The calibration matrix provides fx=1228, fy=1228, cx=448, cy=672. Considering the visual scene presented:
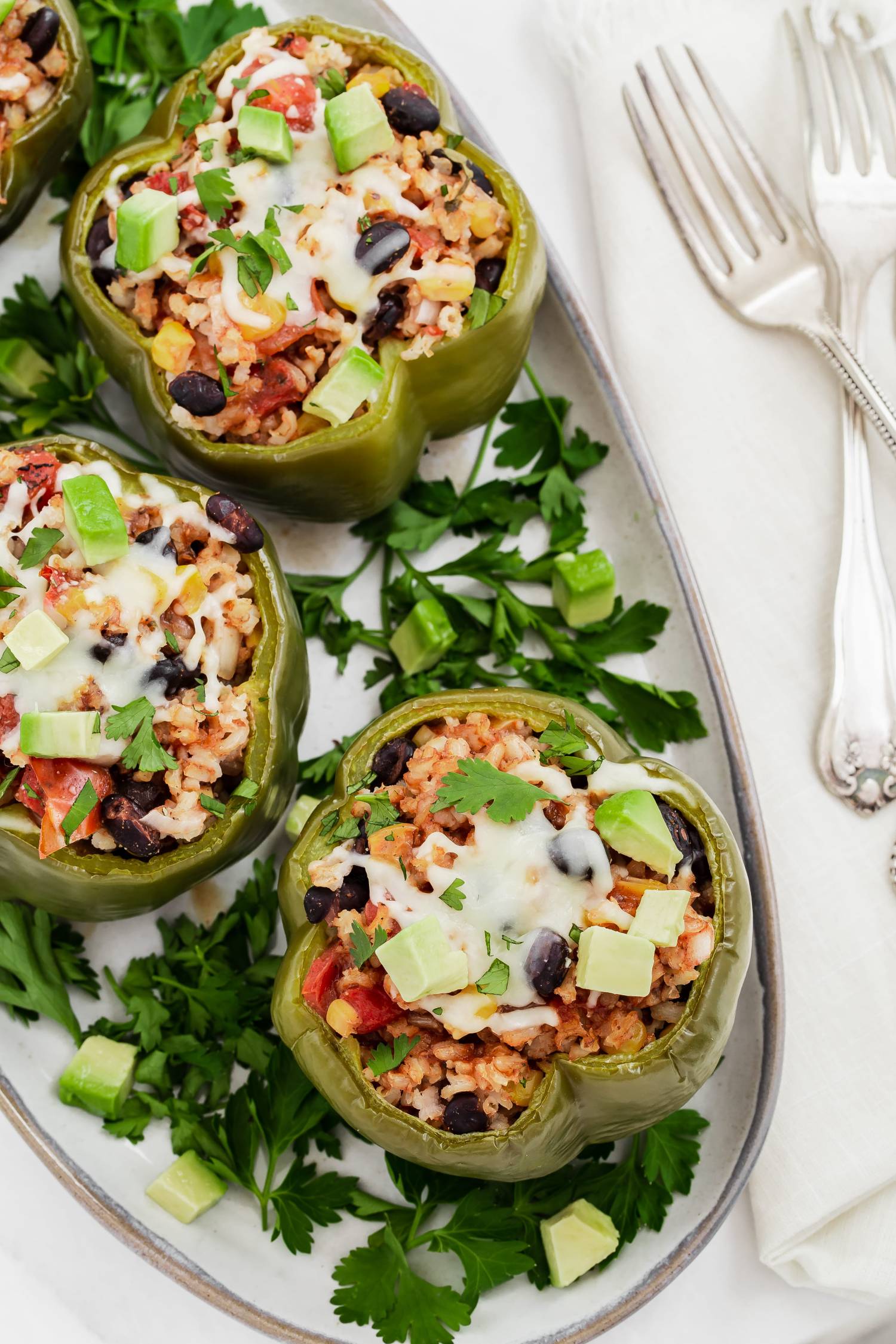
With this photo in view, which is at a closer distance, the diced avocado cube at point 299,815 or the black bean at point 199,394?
the black bean at point 199,394

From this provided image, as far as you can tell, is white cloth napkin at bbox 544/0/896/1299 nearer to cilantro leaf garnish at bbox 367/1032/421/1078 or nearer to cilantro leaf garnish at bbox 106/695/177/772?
cilantro leaf garnish at bbox 367/1032/421/1078

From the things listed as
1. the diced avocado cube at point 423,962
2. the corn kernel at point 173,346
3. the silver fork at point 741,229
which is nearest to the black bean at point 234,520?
the corn kernel at point 173,346

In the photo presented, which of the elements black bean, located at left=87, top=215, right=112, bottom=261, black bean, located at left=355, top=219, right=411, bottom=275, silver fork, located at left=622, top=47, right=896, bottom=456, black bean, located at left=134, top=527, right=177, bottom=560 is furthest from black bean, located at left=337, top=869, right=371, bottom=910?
silver fork, located at left=622, top=47, right=896, bottom=456

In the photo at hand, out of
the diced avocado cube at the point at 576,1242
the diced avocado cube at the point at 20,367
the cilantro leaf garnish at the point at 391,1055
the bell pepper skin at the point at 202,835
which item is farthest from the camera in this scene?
the diced avocado cube at the point at 20,367

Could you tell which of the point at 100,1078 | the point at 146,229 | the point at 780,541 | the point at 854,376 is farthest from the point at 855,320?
the point at 100,1078

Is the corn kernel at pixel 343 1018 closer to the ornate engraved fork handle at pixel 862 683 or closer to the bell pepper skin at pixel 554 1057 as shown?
the bell pepper skin at pixel 554 1057
